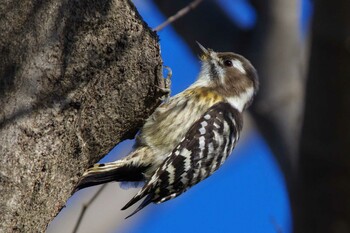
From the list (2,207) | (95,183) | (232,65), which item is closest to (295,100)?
(232,65)

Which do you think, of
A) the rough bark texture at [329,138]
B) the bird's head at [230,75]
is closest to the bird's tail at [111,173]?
the bird's head at [230,75]

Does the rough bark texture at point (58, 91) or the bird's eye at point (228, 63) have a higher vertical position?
the rough bark texture at point (58, 91)

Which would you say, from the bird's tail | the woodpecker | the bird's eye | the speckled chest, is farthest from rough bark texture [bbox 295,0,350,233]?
the bird's eye

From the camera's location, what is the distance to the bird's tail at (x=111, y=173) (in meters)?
4.02

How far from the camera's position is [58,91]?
334 centimetres

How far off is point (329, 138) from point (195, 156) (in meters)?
2.03

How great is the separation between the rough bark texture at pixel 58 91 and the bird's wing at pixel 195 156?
0.51 metres

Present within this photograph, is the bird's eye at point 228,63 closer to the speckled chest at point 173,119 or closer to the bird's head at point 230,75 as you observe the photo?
→ the bird's head at point 230,75

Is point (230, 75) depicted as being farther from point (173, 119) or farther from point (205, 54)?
point (173, 119)

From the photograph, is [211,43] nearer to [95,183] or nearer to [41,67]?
[95,183]

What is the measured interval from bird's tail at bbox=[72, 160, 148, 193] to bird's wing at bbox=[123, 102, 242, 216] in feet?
0.68

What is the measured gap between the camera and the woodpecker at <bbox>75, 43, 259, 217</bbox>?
171 inches

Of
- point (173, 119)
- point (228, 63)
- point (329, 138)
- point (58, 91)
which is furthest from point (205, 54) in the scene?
point (329, 138)

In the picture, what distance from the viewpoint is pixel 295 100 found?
5582 millimetres
